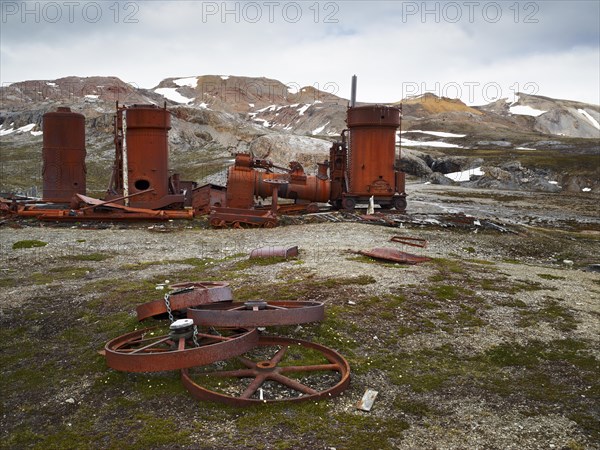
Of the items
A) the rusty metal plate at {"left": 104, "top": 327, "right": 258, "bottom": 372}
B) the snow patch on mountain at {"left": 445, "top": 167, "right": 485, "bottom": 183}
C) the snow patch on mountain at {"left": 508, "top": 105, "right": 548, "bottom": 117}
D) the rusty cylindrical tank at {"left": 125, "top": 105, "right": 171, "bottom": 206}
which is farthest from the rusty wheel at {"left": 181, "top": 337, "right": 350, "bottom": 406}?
the snow patch on mountain at {"left": 508, "top": 105, "right": 548, "bottom": 117}

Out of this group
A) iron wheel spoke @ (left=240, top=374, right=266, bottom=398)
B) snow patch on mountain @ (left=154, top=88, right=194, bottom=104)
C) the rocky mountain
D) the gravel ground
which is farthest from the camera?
snow patch on mountain @ (left=154, top=88, right=194, bottom=104)

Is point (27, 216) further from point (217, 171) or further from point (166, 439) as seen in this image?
point (217, 171)

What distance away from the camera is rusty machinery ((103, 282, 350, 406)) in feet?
17.3

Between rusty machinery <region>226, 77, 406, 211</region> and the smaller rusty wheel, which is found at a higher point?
rusty machinery <region>226, 77, 406, 211</region>

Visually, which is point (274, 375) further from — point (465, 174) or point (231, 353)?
point (465, 174)

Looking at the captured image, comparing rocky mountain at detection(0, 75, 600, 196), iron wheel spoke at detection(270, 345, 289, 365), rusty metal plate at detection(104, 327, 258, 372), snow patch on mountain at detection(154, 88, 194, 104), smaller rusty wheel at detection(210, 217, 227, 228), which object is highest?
snow patch on mountain at detection(154, 88, 194, 104)

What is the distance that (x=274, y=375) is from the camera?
18.0 feet

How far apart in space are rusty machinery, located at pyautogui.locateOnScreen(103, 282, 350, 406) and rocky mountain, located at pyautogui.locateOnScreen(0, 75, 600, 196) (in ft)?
66.8

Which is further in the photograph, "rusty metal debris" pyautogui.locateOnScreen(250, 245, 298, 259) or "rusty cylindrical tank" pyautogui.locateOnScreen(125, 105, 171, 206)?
"rusty cylindrical tank" pyautogui.locateOnScreen(125, 105, 171, 206)

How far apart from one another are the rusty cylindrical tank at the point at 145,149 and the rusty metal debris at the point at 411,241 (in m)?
9.81

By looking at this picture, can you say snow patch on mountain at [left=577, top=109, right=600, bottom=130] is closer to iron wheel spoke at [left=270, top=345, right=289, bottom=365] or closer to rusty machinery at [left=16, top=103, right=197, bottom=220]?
rusty machinery at [left=16, top=103, right=197, bottom=220]

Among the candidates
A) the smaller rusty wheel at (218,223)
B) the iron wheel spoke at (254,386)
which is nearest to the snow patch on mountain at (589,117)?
the smaller rusty wheel at (218,223)

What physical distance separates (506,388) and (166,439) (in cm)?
351

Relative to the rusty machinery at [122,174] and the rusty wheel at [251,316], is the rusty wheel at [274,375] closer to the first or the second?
the rusty wheel at [251,316]
